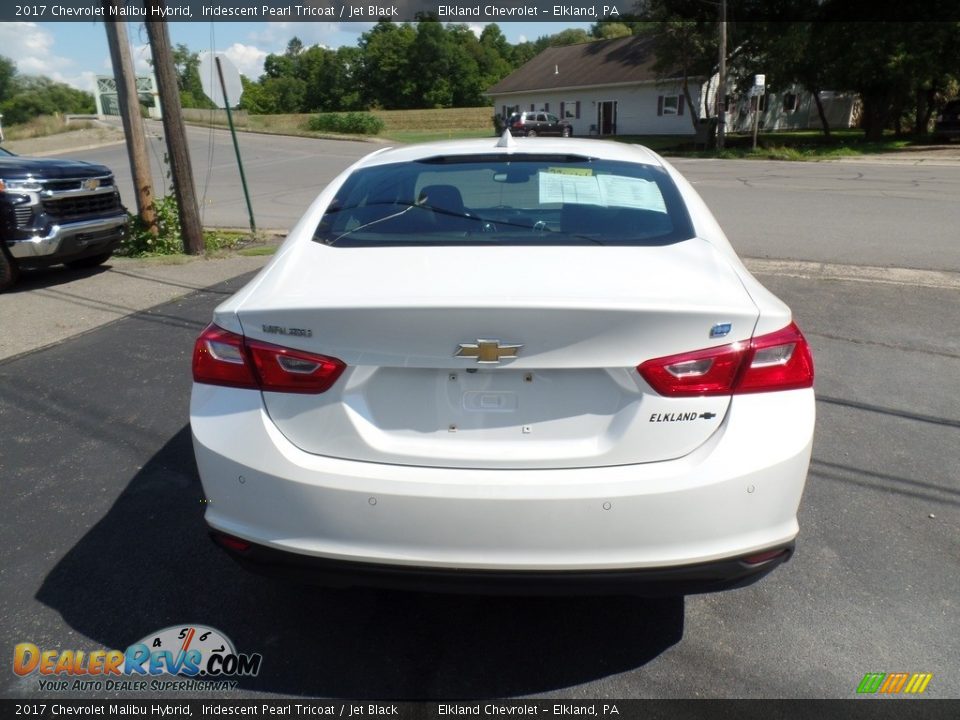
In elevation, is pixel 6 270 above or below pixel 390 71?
below

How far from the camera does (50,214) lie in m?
7.75

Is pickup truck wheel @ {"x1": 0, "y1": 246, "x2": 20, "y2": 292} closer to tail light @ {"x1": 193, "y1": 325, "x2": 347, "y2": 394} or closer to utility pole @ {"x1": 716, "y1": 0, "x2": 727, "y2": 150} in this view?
tail light @ {"x1": 193, "y1": 325, "x2": 347, "y2": 394}

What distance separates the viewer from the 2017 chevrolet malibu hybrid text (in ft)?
6.93

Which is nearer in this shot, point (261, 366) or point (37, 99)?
point (261, 366)

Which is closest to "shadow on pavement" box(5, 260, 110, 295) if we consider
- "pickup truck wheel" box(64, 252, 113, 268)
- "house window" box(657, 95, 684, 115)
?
"pickup truck wheel" box(64, 252, 113, 268)

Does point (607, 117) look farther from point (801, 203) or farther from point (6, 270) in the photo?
point (6, 270)

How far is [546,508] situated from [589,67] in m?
54.3

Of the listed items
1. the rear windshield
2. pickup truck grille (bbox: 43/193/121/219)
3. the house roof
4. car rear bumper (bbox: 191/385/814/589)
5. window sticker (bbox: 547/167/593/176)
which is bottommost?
car rear bumper (bbox: 191/385/814/589)

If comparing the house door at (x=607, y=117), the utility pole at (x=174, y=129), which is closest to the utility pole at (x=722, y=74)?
the house door at (x=607, y=117)

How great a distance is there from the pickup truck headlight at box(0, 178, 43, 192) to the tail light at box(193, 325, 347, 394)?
21.8 ft

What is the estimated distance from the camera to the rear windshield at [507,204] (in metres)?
2.81

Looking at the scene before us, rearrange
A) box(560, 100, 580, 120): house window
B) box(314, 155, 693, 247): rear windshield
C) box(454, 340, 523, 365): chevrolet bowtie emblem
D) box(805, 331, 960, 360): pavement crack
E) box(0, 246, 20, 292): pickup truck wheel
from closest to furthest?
1. box(454, 340, 523, 365): chevrolet bowtie emblem
2. box(314, 155, 693, 247): rear windshield
3. box(805, 331, 960, 360): pavement crack
4. box(0, 246, 20, 292): pickup truck wheel
5. box(560, 100, 580, 120): house window

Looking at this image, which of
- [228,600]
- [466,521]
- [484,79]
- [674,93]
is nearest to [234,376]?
[466,521]

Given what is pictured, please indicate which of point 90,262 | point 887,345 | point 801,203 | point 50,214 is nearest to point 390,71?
point 801,203
